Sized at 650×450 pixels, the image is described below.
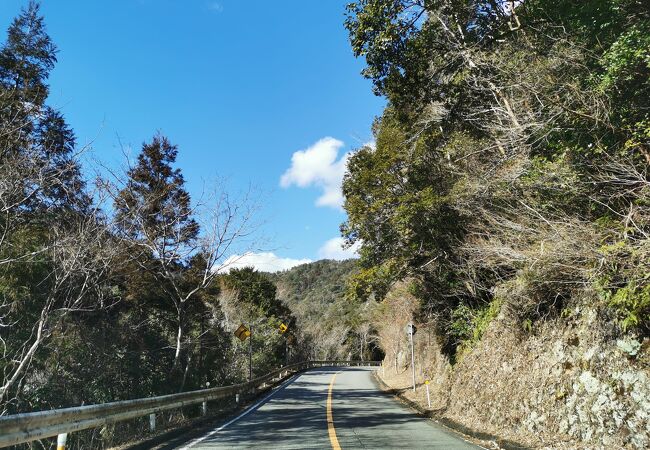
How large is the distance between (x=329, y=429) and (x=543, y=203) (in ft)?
23.0

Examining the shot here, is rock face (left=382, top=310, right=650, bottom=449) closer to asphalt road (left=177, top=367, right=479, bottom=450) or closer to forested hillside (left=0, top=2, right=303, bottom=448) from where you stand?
asphalt road (left=177, top=367, right=479, bottom=450)

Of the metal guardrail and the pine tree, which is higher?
the pine tree

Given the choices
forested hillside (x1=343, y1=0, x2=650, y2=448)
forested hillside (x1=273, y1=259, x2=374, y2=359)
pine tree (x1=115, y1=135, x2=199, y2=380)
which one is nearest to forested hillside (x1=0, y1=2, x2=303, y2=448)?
pine tree (x1=115, y1=135, x2=199, y2=380)

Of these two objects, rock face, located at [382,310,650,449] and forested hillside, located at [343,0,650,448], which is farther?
forested hillside, located at [343,0,650,448]

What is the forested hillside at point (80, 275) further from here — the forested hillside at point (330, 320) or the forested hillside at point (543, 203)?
the forested hillside at point (330, 320)

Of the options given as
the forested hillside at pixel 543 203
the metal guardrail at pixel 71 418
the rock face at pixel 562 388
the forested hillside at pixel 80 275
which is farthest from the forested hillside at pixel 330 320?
the metal guardrail at pixel 71 418

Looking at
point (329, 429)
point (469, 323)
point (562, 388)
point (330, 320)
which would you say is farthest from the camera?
point (330, 320)

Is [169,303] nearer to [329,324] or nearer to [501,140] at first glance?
[501,140]

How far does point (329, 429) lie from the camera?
10.4 m

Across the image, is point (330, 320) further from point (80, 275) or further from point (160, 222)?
point (80, 275)

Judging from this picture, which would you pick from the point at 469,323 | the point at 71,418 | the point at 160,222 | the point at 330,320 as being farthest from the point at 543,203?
the point at 330,320

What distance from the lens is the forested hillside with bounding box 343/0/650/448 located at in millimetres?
6934

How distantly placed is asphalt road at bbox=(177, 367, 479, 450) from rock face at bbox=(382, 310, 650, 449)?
1.18 metres

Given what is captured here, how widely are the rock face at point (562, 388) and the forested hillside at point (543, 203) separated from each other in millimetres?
31
